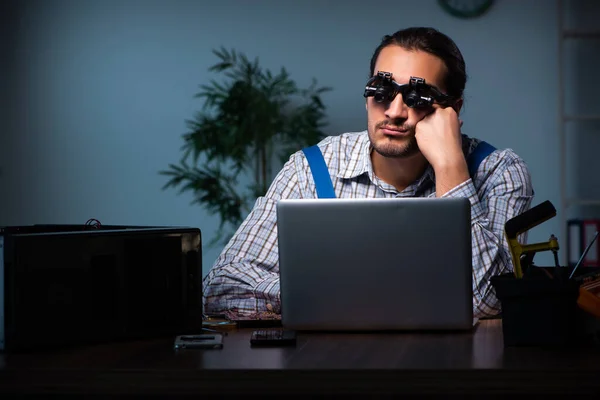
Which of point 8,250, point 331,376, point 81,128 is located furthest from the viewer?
point 81,128

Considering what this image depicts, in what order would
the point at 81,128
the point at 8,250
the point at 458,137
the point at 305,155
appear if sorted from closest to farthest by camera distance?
the point at 8,250 < the point at 458,137 < the point at 305,155 < the point at 81,128

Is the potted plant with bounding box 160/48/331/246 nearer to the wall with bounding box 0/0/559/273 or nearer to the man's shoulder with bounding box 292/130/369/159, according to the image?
the wall with bounding box 0/0/559/273

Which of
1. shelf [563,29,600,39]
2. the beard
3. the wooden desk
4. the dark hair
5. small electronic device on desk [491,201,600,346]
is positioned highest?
shelf [563,29,600,39]

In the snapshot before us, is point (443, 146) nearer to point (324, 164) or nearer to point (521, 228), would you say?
point (324, 164)

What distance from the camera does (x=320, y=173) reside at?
223 cm

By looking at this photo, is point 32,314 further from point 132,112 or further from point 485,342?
point 132,112

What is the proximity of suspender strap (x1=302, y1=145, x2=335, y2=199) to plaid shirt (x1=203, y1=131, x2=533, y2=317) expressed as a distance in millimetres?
21

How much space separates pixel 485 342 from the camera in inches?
50.3

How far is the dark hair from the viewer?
2094mm

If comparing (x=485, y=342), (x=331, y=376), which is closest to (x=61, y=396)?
(x=331, y=376)

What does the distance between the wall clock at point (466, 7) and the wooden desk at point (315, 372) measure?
3739mm

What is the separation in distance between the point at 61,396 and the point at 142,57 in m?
4.04

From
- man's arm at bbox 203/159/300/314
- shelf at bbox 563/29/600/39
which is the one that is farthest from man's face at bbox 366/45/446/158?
shelf at bbox 563/29/600/39

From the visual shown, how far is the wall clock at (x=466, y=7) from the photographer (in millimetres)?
4691
